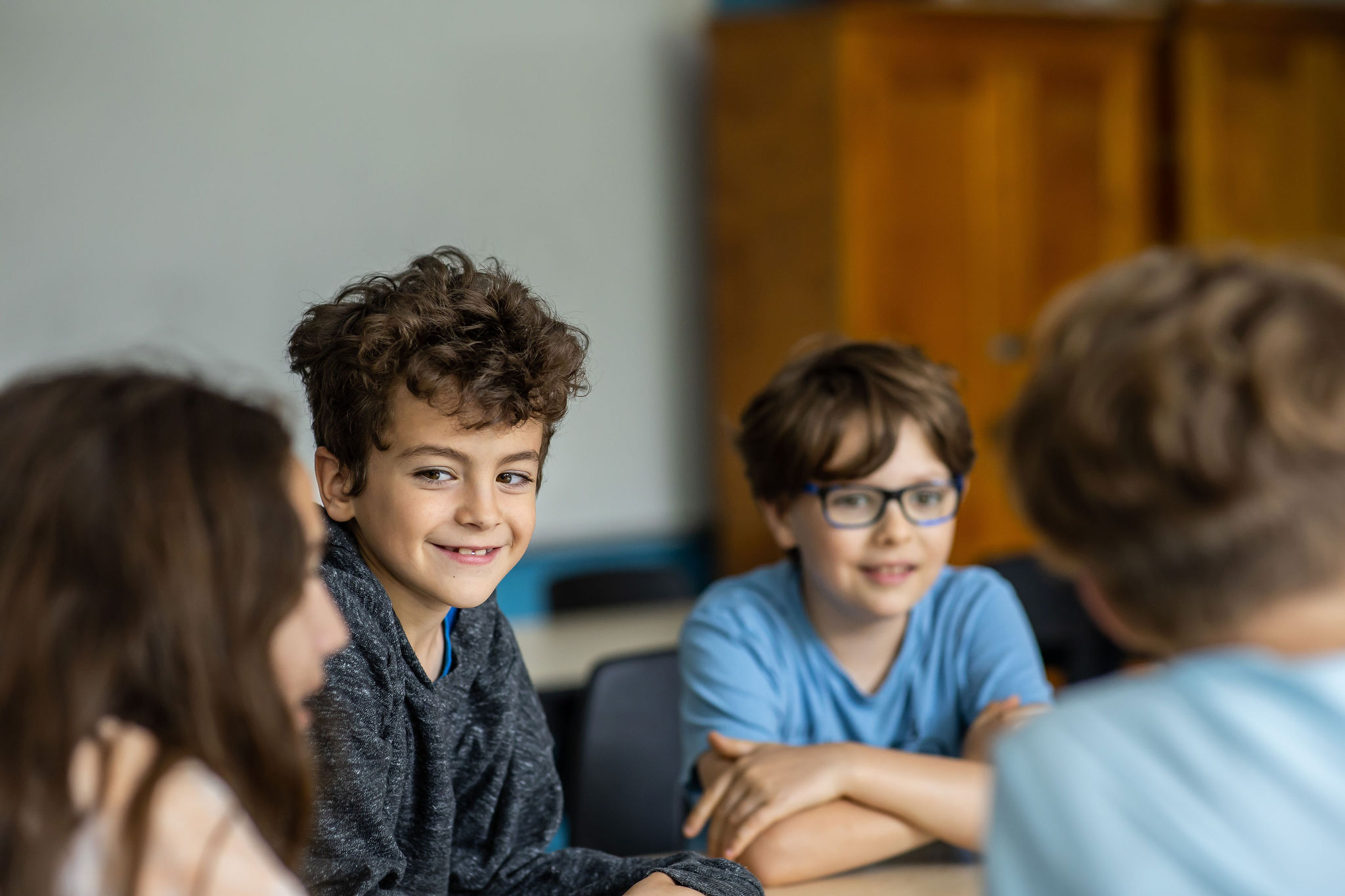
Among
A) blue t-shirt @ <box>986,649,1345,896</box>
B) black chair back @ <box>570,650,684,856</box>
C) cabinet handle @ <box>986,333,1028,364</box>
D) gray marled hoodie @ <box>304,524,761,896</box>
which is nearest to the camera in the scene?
blue t-shirt @ <box>986,649,1345,896</box>

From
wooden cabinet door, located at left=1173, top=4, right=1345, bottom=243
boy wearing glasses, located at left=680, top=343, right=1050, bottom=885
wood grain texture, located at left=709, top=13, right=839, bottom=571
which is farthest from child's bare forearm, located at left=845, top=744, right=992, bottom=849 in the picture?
wooden cabinet door, located at left=1173, top=4, right=1345, bottom=243

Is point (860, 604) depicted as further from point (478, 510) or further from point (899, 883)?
point (478, 510)

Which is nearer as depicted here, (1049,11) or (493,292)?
(493,292)

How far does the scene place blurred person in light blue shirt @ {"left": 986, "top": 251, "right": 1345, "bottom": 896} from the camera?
597mm

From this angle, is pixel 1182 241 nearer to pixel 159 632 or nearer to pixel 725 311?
pixel 725 311

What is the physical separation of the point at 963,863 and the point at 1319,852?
0.80m

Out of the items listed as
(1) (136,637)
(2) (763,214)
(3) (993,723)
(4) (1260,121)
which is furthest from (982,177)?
(1) (136,637)

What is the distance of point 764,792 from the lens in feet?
4.45

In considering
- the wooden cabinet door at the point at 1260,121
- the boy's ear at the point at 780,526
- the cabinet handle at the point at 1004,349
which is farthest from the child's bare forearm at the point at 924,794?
the wooden cabinet door at the point at 1260,121

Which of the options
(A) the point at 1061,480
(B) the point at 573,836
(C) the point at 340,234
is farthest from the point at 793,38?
(A) the point at 1061,480

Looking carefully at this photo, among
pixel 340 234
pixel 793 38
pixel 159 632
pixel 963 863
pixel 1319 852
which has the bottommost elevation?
pixel 963 863

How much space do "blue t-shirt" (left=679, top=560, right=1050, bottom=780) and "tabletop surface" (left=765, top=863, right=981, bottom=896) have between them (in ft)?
0.88

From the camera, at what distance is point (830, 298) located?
4312 mm

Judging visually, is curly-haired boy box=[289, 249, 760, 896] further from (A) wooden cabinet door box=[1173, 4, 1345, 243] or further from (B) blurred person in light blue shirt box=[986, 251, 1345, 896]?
(A) wooden cabinet door box=[1173, 4, 1345, 243]
